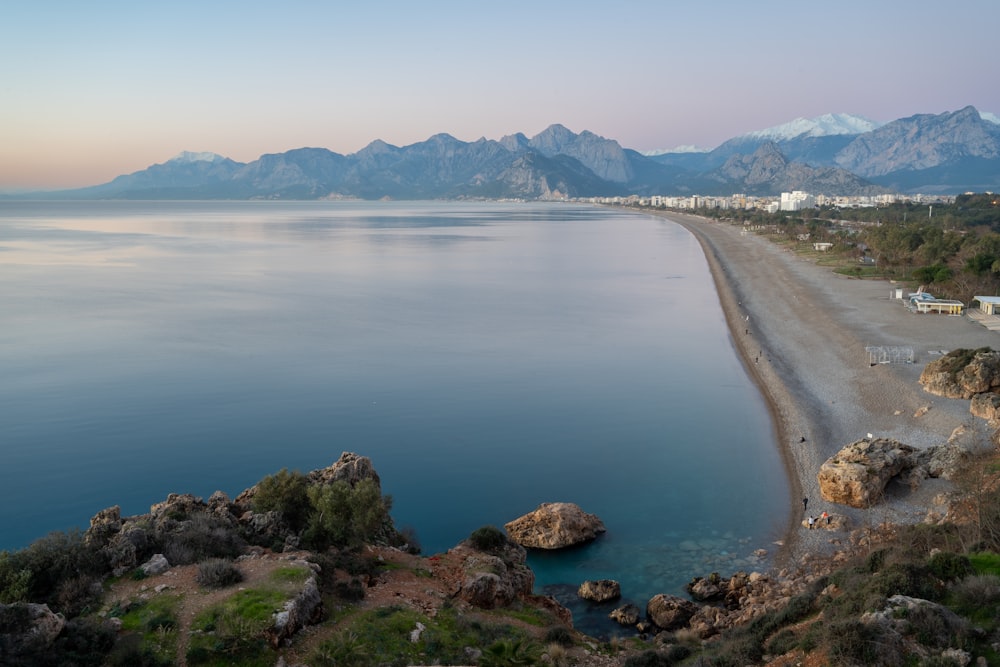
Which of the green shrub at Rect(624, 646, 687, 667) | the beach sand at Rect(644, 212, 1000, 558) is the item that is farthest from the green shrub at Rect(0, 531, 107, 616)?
the beach sand at Rect(644, 212, 1000, 558)

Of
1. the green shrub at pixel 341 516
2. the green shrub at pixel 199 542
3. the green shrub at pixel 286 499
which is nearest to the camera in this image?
the green shrub at pixel 199 542

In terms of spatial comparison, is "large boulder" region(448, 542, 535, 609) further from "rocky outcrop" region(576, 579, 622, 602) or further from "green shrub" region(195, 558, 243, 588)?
"green shrub" region(195, 558, 243, 588)

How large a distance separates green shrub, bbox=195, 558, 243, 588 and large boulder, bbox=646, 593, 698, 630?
842cm

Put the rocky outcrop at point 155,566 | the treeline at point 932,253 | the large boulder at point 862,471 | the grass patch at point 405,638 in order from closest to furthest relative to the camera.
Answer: the grass patch at point 405,638
the rocky outcrop at point 155,566
the large boulder at point 862,471
the treeline at point 932,253

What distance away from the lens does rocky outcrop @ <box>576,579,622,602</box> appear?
A: 16.3m

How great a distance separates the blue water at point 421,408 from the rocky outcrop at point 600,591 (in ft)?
1.58

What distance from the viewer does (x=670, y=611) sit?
15062 mm

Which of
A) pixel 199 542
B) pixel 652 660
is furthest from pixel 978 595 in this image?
pixel 199 542

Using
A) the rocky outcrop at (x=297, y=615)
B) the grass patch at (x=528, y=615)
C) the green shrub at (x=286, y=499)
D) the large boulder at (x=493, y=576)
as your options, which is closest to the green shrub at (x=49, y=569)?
the rocky outcrop at (x=297, y=615)

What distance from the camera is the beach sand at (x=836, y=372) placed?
67.4 feet

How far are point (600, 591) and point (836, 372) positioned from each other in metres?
21.3

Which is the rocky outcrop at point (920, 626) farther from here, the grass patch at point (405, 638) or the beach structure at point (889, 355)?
the beach structure at point (889, 355)

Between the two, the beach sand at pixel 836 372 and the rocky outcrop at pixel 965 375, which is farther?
the rocky outcrop at pixel 965 375

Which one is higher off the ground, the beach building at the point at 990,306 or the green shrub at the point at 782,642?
the beach building at the point at 990,306
